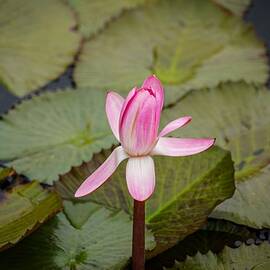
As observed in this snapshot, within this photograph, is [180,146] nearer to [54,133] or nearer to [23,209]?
[23,209]

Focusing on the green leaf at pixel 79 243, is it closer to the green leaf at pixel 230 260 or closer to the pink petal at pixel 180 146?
the green leaf at pixel 230 260

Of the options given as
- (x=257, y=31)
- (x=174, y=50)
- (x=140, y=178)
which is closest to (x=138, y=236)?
(x=140, y=178)

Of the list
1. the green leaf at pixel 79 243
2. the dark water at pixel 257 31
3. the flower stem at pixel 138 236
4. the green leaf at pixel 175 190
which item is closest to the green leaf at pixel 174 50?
the dark water at pixel 257 31

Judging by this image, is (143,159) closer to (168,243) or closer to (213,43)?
(168,243)

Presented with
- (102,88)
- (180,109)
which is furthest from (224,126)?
(102,88)

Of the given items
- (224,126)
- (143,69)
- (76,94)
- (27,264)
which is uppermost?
(143,69)

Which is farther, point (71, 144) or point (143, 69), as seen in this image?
point (143, 69)
